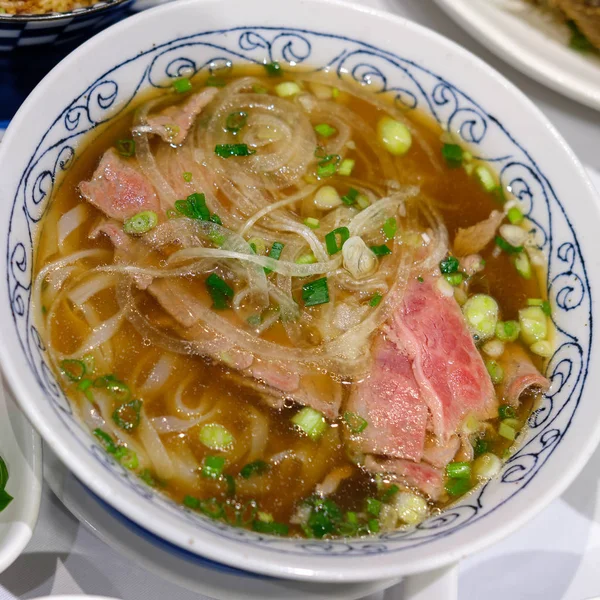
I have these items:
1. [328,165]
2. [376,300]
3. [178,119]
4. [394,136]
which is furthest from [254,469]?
[394,136]

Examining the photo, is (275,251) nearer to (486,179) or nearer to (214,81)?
(214,81)

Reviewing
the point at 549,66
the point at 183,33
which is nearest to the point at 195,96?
the point at 183,33

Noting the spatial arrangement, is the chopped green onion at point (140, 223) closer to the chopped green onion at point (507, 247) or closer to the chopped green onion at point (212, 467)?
the chopped green onion at point (212, 467)

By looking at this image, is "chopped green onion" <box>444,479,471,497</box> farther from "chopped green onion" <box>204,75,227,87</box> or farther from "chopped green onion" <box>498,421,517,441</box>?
"chopped green onion" <box>204,75,227,87</box>

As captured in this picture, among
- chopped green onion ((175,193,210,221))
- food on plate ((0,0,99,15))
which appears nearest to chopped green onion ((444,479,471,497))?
chopped green onion ((175,193,210,221))

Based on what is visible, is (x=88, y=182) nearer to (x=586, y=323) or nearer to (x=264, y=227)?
(x=264, y=227)

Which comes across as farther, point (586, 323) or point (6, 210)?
point (586, 323)
